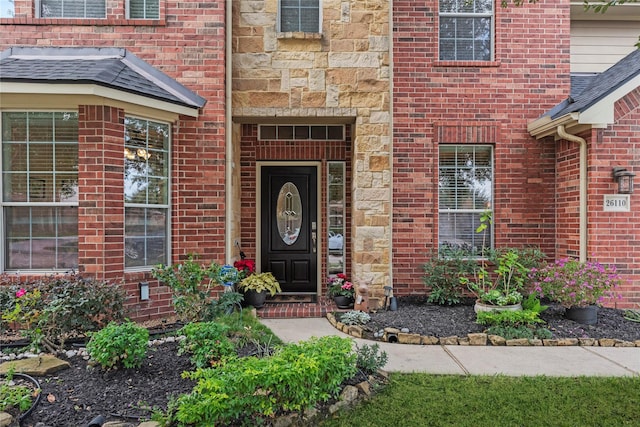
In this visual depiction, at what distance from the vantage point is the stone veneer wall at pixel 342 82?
234 inches

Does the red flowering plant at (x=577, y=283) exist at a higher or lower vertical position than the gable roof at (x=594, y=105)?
lower

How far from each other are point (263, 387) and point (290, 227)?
4.53 metres

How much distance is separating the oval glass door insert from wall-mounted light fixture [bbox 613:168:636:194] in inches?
190

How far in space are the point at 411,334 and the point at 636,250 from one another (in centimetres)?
385

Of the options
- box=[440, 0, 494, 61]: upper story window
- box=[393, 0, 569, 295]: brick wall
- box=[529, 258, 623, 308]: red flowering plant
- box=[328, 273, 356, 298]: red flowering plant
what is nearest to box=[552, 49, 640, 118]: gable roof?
box=[393, 0, 569, 295]: brick wall

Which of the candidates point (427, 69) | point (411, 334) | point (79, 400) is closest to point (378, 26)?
point (427, 69)

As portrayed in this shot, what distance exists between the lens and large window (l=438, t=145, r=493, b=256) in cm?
673

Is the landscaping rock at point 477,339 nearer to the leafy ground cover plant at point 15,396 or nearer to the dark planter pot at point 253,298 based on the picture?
the dark planter pot at point 253,298

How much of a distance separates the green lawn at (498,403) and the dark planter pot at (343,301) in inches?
94.7

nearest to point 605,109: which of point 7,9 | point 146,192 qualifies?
point 146,192

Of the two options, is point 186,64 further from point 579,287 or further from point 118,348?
point 579,287

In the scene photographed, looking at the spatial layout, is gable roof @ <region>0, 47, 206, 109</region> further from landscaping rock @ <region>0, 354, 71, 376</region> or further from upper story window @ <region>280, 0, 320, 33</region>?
landscaping rock @ <region>0, 354, 71, 376</region>

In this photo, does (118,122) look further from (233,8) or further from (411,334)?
(411,334)

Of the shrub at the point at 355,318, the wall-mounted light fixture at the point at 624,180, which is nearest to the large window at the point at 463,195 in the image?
the wall-mounted light fixture at the point at 624,180
